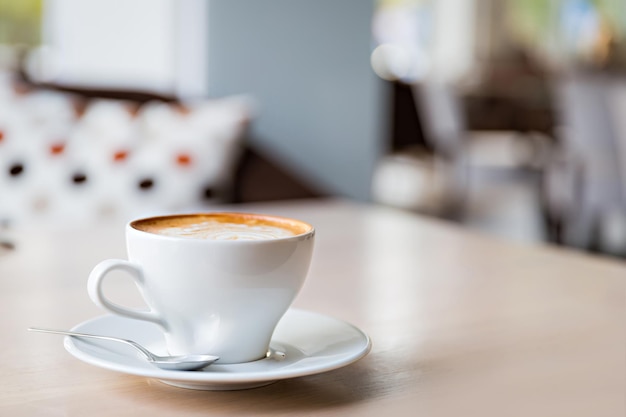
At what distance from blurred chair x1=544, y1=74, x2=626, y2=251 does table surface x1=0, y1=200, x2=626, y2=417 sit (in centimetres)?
216

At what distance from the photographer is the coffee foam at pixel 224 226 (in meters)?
0.51

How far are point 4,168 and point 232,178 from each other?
47 centimetres

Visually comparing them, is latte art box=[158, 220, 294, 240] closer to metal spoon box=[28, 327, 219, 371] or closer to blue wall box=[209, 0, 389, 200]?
metal spoon box=[28, 327, 219, 371]

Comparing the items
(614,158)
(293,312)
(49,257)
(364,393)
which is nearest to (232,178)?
(49,257)

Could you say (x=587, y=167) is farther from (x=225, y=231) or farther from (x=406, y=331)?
(x=225, y=231)

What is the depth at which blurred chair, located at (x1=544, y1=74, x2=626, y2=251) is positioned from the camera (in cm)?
304

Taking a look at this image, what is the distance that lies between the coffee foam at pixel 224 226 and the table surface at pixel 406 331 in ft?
0.30

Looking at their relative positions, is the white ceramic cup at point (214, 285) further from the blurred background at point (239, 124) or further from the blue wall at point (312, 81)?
the blue wall at point (312, 81)

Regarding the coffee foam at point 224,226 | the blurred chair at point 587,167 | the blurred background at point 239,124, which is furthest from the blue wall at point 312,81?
→ the coffee foam at point 224,226

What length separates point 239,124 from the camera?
1.83 meters

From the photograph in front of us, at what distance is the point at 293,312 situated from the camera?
605mm

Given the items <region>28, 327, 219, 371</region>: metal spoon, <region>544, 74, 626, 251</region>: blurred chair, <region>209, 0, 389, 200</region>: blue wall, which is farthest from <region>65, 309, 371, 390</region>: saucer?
<region>544, 74, 626, 251</region>: blurred chair

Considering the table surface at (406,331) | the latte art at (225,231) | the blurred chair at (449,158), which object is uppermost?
the latte art at (225,231)

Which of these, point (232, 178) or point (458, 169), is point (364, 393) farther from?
point (458, 169)
